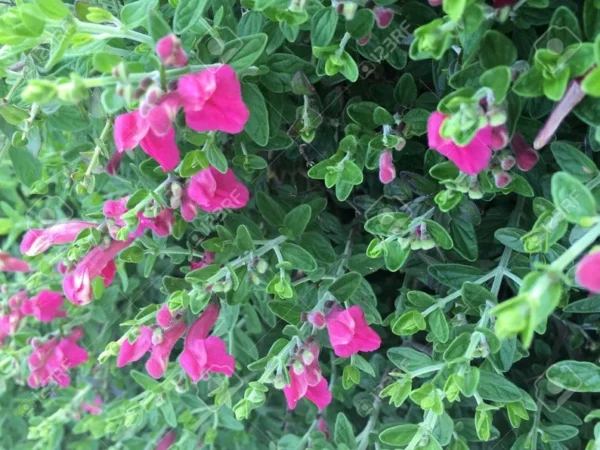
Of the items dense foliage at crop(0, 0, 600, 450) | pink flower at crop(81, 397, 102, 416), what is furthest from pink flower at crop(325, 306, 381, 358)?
pink flower at crop(81, 397, 102, 416)

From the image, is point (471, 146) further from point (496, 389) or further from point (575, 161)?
point (496, 389)

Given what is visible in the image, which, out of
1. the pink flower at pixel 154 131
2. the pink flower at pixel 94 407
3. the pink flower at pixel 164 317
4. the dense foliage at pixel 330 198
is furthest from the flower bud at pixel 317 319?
the pink flower at pixel 94 407

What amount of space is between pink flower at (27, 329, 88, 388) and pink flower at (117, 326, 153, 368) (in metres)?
0.41

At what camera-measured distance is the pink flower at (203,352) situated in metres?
1.19

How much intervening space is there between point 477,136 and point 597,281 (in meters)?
0.30

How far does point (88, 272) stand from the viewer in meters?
1.19

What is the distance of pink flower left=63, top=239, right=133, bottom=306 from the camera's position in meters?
1.17

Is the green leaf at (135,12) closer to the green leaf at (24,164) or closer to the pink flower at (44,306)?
the green leaf at (24,164)

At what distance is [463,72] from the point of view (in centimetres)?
92

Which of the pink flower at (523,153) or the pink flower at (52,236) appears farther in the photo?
the pink flower at (52,236)

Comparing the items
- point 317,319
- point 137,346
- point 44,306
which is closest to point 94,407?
point 44,306

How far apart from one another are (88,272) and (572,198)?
88 cm

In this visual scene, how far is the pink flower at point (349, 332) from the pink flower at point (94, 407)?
2.93ft

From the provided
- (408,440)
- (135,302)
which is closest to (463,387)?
(408,440)
